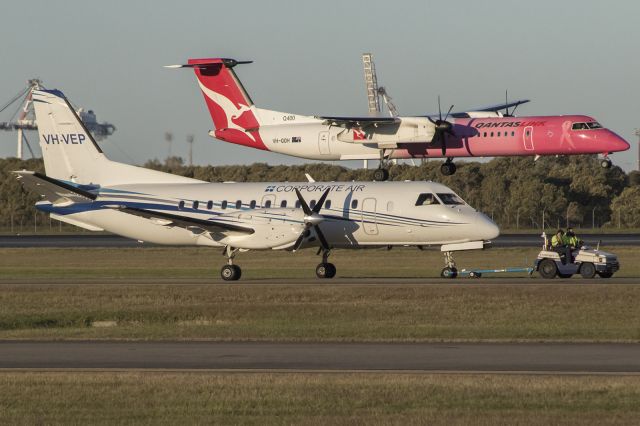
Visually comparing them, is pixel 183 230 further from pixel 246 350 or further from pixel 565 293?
pixel 246 350

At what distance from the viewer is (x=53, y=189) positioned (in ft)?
140

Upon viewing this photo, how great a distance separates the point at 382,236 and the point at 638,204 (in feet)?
154

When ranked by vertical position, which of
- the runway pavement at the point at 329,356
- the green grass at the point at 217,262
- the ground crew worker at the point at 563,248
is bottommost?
the runway pavement at the point at 329,356

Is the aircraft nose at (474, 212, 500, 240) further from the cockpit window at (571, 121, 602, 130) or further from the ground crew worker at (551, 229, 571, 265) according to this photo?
the cockpit window at (571, 121, 602, 130)

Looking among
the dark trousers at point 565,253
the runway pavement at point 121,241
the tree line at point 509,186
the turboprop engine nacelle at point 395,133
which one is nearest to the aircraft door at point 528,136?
the turboprop engine nacelle at point 395,133

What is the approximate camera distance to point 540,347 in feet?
72.3

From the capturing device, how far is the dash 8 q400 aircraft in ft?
182

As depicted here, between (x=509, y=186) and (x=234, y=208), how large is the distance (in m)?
48.8

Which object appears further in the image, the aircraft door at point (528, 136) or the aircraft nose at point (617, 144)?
the aircraft door at point (528, 136)

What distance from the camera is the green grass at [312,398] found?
15469mm

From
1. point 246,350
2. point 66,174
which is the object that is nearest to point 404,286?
point 246,350

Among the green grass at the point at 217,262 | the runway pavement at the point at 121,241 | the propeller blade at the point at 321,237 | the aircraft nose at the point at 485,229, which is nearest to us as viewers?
the aircraft nose at the point at 485,229

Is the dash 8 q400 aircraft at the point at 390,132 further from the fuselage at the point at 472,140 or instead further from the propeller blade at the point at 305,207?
the propeller blade at the point at 305,207

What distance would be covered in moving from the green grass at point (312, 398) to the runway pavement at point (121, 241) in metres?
42.4
